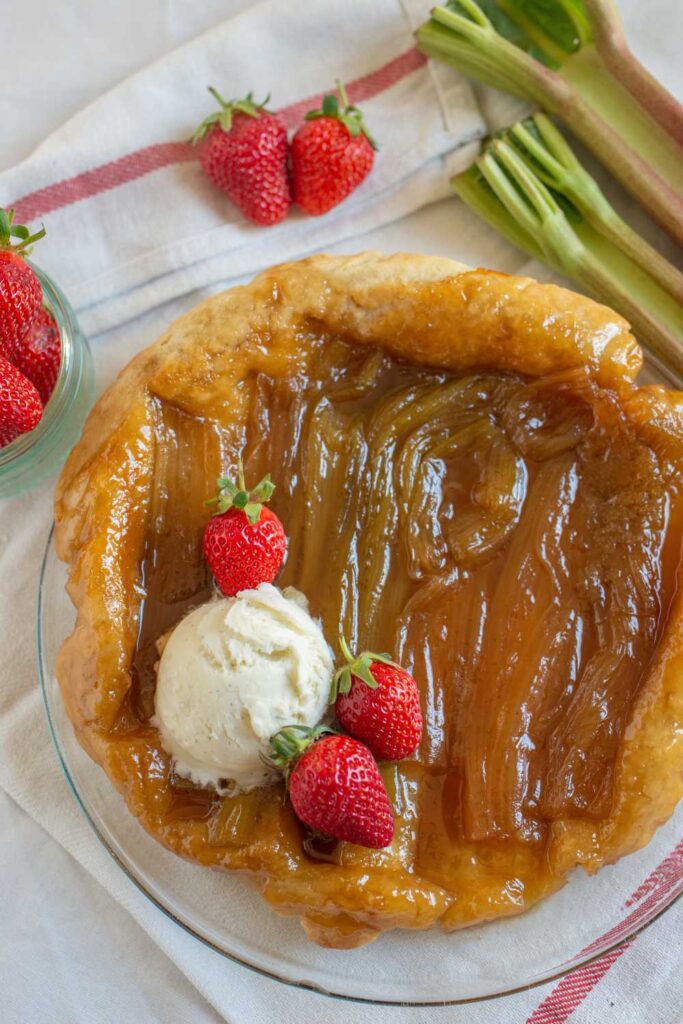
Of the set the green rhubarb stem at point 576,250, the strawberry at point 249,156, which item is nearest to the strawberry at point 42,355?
the strawberry at point 249,156

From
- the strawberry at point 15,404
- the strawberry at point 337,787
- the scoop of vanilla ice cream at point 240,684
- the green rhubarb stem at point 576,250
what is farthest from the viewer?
the green rhubarb stem at point 576,250

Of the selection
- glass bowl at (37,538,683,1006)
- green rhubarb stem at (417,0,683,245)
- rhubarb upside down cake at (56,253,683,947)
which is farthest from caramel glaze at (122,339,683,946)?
green rhubarb stem at (417,0,683,245)

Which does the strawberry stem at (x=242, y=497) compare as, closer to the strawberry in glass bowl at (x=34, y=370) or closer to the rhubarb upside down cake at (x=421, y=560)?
the rhubarb upside down cake at (x=421, y=560)

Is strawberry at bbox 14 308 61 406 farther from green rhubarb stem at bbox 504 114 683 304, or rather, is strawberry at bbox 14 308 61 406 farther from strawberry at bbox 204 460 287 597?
green rhubarb stem at bbox 504 114 683 304

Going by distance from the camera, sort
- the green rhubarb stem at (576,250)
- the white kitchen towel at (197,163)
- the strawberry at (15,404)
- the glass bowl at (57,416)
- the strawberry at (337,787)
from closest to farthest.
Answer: the strawberry at (337,787) → the strawberry at (15,404) → the glass bowl at (57,416) → the green rhubarb stem at (576,250) → the white kitchen towel at (197,163)

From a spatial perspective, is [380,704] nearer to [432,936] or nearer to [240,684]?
[240,684]

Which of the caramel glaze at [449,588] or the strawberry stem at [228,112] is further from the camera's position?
the strawberry stem at [228,112]

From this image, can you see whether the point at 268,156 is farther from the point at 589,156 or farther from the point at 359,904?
the point at 359,904
